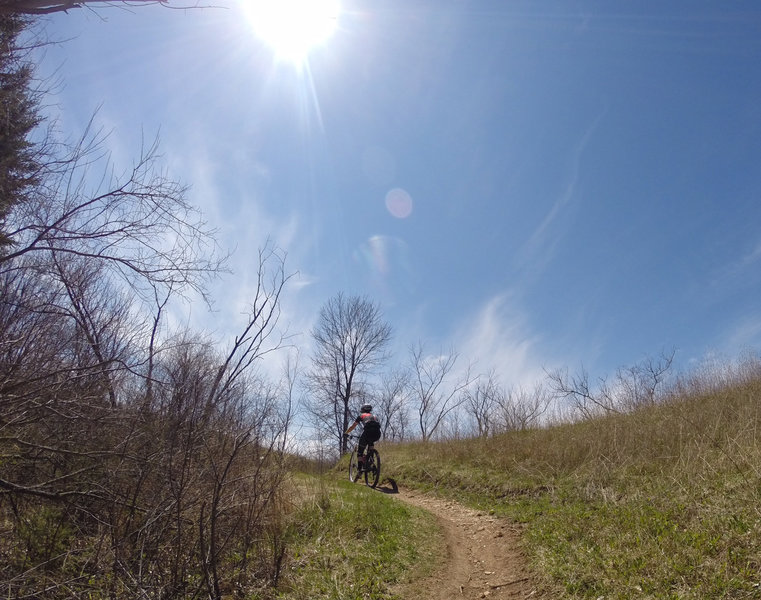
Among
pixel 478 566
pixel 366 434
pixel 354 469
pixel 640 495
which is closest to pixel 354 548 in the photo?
pixel 478 566

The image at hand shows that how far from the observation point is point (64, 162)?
165 inches

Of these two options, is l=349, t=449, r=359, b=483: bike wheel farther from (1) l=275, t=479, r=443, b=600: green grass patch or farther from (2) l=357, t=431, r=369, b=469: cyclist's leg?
(1) l=275, t=479, r=443, b=600: green grass patch

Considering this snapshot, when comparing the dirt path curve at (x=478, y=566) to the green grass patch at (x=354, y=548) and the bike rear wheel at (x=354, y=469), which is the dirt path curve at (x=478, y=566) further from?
the bike rear wheel at (x=354, y=469)

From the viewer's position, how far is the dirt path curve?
492cm

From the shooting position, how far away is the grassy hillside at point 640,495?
3955 millimetres

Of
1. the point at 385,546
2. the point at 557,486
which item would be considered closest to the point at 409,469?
the point at 557,486

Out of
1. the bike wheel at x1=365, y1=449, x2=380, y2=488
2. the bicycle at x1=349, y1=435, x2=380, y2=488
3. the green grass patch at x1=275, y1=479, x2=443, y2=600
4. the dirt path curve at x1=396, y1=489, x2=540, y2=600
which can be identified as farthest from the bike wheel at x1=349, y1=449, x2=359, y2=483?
the dirt path curve at x1=396, y1=489, x2=540, y2=600

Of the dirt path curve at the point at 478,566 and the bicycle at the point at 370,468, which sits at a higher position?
the bicycle at the point at 370,468

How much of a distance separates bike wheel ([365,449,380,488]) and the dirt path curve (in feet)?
12.1

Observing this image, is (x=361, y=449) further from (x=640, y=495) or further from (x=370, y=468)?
(x=640, y=495)

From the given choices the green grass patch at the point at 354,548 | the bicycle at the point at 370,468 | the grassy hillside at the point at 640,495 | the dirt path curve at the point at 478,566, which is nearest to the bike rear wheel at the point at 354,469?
the bicycle at the point at 370,468

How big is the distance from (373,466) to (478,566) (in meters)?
6.28

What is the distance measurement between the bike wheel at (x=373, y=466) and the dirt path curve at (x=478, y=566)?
3681 millimetres

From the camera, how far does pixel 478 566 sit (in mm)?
5734
